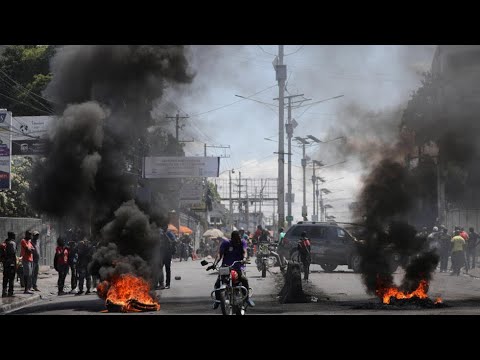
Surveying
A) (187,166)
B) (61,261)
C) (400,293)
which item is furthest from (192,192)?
(400,293)

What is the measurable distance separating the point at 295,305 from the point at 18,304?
6926mm

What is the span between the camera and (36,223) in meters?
36.8

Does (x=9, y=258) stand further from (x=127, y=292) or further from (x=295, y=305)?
(x=295, y=305)

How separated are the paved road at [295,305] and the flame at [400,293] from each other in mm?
281

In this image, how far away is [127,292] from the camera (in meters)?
17.8

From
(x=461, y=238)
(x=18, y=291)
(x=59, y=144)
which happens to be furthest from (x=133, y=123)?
(x=461, y=238)

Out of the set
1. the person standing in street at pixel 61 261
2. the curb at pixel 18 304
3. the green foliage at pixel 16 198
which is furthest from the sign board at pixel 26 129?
the curb at pixel 18 304

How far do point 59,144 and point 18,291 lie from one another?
547 centimetres

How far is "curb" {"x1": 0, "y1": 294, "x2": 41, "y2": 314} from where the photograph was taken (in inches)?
725

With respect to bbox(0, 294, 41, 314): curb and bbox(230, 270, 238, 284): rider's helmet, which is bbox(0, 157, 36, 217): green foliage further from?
bbox(230, 270, 238, 284): rider's helmet

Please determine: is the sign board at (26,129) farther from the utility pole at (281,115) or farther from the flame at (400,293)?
the flame at (400,293)

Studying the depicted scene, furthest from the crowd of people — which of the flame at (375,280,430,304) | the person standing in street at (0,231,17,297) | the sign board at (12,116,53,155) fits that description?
the sign board at (12,116,53,155)
